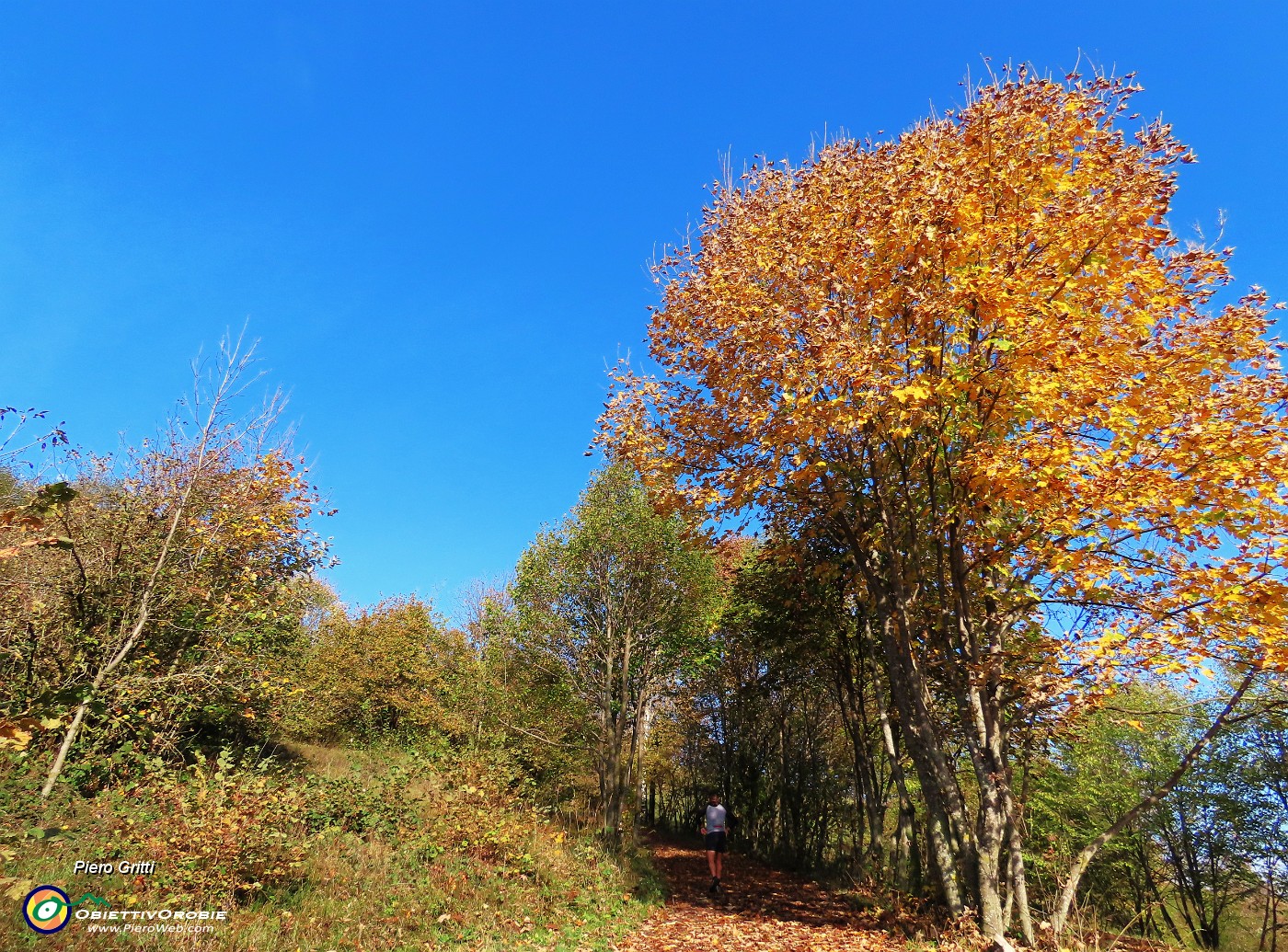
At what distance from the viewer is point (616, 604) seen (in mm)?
19875

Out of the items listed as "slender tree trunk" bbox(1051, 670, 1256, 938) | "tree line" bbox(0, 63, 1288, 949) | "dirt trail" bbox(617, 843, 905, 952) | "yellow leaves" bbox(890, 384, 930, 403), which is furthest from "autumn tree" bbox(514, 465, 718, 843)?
"yellow leaves" bbox(890, 384, 930, 403)

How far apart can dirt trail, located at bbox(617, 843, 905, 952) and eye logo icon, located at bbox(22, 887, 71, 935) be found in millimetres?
6543

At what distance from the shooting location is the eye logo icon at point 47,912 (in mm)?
6129

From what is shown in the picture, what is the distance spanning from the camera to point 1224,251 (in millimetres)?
7297

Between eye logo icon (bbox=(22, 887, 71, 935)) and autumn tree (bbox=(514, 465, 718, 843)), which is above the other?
autumn tree (bbox=(514, 465, 718, 843))

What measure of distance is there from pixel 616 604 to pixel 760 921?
10.3 m

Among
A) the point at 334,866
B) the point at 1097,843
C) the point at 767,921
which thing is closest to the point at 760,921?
the point at 767,921

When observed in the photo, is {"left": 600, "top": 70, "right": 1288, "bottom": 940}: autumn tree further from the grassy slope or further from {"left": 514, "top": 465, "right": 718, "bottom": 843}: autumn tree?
{"left": 514, "top": 465, "right": 718, "bottom": 843}: autumn tree

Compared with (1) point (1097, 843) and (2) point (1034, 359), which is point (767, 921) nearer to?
(1) point (1097, 843)

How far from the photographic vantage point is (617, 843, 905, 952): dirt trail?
8945mm

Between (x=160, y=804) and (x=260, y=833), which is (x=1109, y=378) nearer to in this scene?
(x=260, y=833)

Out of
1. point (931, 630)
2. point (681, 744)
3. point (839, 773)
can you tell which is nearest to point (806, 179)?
point (931, 630)

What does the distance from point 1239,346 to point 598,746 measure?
18220mm

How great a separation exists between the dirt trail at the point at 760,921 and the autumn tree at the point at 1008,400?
5.51ft
